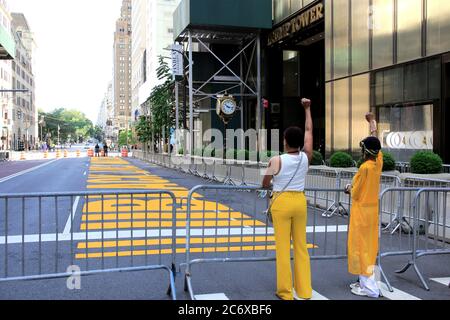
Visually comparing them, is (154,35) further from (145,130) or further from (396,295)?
(396,295)

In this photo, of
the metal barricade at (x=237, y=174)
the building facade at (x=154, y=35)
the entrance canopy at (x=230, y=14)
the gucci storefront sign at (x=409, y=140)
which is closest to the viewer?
the gucci storefront sign at (x=409, y=140)

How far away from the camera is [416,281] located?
6270 millimetres

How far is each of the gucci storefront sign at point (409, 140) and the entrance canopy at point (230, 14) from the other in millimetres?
16082

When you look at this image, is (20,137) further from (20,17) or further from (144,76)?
(20,17)

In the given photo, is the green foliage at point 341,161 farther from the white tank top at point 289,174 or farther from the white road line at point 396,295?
the white tank top at point 289,174

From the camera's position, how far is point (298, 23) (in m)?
28.7

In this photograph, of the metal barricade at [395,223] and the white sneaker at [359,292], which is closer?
the white sneaker at [359,292]

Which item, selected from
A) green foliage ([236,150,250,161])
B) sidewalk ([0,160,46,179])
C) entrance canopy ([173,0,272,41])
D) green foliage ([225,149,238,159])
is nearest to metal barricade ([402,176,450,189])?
green foliage ([236,150,250,161])

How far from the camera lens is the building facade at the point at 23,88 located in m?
102

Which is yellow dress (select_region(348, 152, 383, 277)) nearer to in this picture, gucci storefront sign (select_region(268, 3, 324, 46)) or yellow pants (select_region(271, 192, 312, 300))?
yellow pants (select_region(271, 192, 312, 300))

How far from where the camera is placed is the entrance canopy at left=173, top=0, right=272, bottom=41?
3209 centimetres

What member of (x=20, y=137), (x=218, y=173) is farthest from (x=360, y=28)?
(x=20, y=137)

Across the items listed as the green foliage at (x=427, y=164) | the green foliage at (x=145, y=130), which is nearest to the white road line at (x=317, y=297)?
the green foliage at (x=427, y=164)

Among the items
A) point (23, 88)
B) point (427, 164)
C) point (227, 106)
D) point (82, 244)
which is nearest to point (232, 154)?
point (227, 106)
